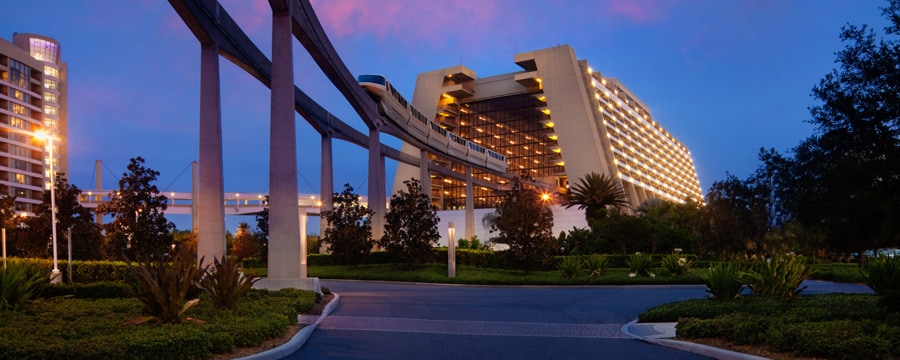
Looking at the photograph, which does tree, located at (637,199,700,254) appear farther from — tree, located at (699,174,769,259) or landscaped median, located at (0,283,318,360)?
landscaped median, located at (0,283,318,360)

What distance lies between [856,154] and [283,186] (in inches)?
611

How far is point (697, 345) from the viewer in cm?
1144

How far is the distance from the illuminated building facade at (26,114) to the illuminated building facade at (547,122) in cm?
4983

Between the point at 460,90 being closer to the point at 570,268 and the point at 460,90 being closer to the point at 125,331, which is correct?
the point at 570,268

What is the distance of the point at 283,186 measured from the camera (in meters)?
22.7

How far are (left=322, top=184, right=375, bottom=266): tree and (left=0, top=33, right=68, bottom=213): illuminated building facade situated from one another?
59392 millimetres

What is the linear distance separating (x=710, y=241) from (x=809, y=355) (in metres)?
38.5

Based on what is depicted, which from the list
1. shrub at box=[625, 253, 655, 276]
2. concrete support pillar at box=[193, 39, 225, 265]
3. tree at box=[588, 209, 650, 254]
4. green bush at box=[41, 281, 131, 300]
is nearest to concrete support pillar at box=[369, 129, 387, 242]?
tree at box=[588, 209, 650, 254]

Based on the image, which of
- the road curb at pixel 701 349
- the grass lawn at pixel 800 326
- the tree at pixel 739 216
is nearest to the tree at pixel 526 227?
the tree at pixel 739 216

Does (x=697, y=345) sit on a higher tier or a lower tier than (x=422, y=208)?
lower

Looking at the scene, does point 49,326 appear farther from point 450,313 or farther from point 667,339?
point 667,339

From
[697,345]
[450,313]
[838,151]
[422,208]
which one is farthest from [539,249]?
[697,345]

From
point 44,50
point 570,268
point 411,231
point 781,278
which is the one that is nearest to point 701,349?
point 781,278

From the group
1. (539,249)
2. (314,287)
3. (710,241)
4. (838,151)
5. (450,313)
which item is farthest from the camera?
(710,241)
